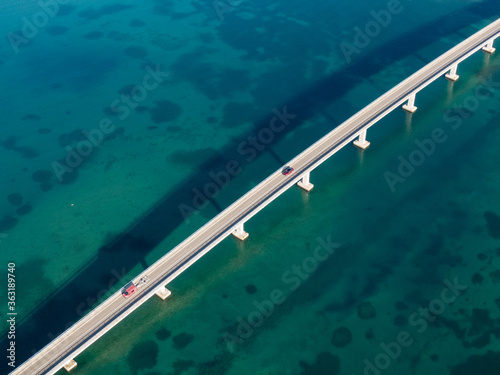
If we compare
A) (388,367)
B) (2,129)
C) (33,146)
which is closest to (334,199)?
(388,367)

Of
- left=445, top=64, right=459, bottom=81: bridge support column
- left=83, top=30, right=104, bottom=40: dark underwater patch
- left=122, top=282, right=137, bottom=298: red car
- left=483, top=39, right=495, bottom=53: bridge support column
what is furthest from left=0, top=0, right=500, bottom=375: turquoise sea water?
left=122, top=282, right=137, bottom=298: red car

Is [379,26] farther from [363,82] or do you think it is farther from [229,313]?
[229,313]

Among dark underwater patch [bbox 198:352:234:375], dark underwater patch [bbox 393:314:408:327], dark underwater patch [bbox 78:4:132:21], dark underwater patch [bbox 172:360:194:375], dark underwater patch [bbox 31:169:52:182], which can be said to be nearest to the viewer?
dark underwater patch [bbox 198:352:234:375]

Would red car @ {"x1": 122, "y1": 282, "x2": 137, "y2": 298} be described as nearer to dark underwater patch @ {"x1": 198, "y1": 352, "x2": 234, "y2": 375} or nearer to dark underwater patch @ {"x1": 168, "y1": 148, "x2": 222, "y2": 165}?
dark underwater patch @ {"x1": 198, "y1": 352, "x2": 234, "y2": 375}

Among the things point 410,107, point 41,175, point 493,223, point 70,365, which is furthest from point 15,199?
point 493,223

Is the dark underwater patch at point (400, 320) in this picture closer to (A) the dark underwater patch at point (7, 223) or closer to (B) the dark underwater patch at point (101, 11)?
(A) the dark underwater patch at point (7, 223)

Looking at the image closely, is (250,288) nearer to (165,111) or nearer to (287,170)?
(287,170)

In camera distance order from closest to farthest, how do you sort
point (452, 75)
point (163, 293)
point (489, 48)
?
1. point (163, 293)
2. point (452, 75)
3. point (489, 48)

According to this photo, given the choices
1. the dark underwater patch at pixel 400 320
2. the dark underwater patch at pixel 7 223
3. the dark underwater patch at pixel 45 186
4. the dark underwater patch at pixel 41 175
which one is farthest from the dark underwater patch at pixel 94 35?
the dark underwater patch at pixel 400 320

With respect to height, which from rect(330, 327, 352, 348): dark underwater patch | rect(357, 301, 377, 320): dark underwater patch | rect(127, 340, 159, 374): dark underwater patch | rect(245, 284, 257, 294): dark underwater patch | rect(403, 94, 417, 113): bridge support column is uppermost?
rect(403, 94, 417, 113): bridge support column
